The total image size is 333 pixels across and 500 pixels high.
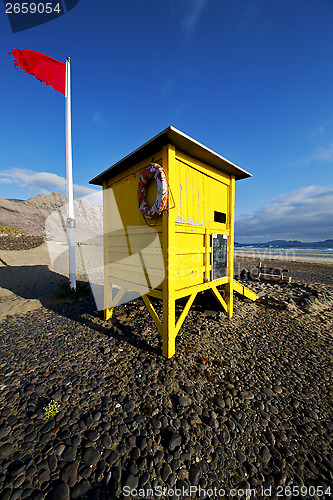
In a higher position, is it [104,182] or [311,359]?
[104,182]

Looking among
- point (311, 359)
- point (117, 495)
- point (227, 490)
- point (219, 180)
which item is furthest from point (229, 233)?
point (117, 495)

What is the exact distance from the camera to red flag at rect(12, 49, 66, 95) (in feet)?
20.2

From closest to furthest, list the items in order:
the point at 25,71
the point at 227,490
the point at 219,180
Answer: the point at 227,490, the point at 219,180, the point at 25,71

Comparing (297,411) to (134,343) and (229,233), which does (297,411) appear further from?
(229,233)

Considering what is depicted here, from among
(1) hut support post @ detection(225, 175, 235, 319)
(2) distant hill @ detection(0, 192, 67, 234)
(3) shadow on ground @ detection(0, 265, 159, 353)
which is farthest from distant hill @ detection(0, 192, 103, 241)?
(1) hut support post @ detection(225, 175, 235, 319)

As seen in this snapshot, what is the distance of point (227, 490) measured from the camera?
5.99 ft

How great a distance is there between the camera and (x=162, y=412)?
8.48 feet

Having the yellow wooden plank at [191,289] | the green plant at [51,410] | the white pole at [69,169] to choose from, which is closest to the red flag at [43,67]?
the white pole at [69,169]

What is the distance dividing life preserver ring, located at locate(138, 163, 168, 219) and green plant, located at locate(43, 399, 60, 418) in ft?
11.1

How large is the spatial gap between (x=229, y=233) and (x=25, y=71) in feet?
29.2

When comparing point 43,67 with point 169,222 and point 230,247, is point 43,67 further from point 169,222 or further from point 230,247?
point 230,247

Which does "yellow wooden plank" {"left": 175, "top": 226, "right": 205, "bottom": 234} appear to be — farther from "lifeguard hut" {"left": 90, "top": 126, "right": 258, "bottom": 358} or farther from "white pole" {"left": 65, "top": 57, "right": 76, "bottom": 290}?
"white pole" {"left": 65, "top": 57, "right": 76, "bottom": 290}

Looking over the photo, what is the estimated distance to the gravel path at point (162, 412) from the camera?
73.8 inches

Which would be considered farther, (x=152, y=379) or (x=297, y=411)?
(x=152, y=379)
